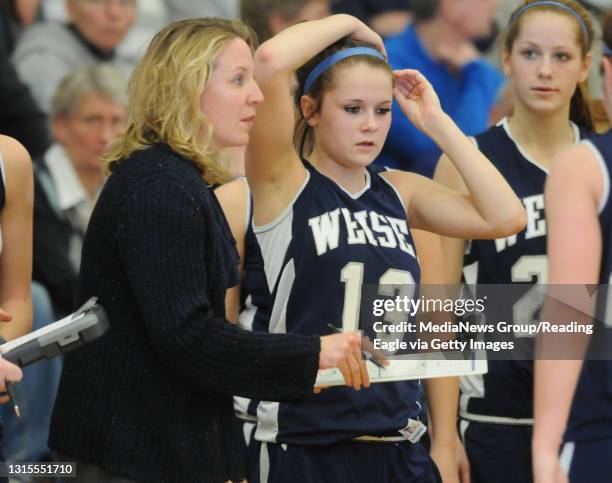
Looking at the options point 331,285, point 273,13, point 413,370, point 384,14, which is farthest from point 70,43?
point 413,370

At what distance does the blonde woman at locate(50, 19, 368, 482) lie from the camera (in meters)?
3.05

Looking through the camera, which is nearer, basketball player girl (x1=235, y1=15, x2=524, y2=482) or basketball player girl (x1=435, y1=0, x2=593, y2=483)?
basketball player girl (x1=235, y1=15, x2=524, y2=482)

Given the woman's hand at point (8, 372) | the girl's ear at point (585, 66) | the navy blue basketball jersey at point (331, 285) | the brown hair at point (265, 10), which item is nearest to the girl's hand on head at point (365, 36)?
the navy blue basketball jersey at point (331, 285)

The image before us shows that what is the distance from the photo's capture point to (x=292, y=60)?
3670 mm

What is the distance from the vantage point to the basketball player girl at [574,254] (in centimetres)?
294

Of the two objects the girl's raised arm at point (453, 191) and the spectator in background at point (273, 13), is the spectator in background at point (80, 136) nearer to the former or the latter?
the spectator in background at point (273, 13)

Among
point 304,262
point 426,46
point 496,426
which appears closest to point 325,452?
point 304,262

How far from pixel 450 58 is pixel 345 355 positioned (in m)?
3.63

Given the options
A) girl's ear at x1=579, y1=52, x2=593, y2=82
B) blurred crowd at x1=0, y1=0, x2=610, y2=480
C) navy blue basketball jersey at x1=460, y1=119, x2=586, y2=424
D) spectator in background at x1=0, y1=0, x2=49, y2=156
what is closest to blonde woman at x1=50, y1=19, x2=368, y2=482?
navy blue basketball jersey at x1=460, y1=119, x2=586, y2=424

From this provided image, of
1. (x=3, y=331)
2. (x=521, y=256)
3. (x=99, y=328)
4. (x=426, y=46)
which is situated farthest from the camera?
(x=426, y=46)

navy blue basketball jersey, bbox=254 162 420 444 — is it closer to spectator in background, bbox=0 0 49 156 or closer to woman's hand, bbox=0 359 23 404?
woman's hand, bbox=0 359 23 404

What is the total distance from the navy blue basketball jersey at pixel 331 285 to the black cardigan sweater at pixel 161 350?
59 centimetres

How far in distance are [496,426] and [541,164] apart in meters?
0.94

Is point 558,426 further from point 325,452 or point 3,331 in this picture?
point 3,331
